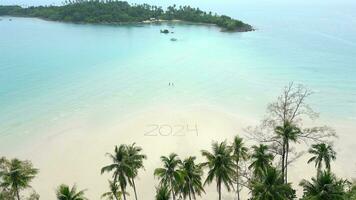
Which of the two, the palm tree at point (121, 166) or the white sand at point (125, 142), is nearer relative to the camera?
the palm tree at point (121, 166)

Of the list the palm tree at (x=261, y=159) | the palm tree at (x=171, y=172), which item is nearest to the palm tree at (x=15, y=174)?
the palm tree at (x=171, y=172)

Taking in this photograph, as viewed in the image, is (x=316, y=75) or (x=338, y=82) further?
(x=316, y=75)

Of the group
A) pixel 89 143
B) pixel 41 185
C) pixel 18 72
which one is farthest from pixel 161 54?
pixel 41 185

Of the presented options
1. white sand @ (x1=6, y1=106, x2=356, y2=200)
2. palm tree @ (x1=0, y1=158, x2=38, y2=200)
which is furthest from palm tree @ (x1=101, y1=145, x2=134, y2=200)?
white sand @ (x1=6, y1=106, x2=356, y2=200)

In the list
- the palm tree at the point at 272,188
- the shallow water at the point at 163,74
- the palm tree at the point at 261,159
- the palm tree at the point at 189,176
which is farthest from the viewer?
the shallow water at the point at 163,74

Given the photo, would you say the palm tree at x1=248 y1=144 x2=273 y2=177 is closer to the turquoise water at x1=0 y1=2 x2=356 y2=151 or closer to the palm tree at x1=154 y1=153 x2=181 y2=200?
the palm tree at x1=154 y1=153 x2=181 y2=200

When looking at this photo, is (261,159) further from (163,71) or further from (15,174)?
(163,71)

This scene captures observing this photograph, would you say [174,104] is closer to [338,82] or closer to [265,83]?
[265,83]

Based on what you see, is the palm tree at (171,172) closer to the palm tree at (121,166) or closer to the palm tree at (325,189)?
the palm tree at (121,166)
